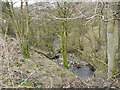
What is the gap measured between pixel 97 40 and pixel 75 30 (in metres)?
2.28

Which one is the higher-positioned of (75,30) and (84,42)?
(75,30)

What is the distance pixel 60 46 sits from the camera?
11.0m

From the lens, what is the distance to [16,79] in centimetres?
405

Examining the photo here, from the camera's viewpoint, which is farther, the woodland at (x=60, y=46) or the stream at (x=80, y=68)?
the stream at (x=80, y=68)

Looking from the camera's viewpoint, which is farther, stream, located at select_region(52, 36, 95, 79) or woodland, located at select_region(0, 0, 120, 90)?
stream, located at select_region(52, 36, 95, 79)

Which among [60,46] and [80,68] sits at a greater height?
[60,46]

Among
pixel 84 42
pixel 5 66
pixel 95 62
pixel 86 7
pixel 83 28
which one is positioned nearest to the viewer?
pixel 5 66

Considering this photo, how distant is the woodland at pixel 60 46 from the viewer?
3.71 metres

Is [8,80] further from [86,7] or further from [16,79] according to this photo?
[86,7]

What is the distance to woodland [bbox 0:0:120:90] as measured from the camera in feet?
12.2

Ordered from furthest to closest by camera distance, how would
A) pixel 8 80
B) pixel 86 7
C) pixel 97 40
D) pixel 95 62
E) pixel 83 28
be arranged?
pixel 83 28 → pixel 97 40 → pixel 95 62 → pixel 86 7 → pixel 8 80

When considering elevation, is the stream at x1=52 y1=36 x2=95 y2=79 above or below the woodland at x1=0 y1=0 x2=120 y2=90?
below

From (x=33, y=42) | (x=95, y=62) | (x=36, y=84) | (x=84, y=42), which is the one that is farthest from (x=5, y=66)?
(x=84, y=42)

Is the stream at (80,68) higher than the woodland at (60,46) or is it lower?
lower
